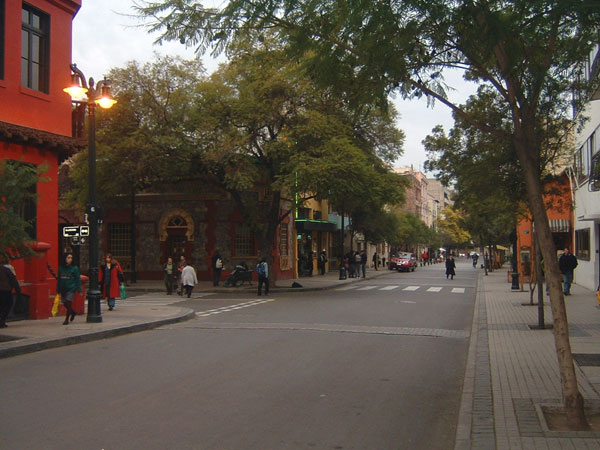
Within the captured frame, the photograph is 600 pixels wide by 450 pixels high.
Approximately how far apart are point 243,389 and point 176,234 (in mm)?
27494

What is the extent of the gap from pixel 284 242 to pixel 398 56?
31388mm

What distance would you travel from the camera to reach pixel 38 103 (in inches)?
645

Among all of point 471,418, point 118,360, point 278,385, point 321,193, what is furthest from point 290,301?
point 471,418

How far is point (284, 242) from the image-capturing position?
3812 centimetres

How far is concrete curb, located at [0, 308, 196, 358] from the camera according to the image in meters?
10.9

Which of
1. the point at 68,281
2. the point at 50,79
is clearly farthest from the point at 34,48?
the point at 68,281

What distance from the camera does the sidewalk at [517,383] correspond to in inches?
221

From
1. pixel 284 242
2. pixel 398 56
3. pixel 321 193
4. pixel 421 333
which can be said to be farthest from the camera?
pixel 284 242

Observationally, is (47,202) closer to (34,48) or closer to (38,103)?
(38,103)

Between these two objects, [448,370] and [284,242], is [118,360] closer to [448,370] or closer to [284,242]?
[448,370]

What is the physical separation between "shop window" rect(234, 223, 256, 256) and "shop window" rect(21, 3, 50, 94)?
18208 mm

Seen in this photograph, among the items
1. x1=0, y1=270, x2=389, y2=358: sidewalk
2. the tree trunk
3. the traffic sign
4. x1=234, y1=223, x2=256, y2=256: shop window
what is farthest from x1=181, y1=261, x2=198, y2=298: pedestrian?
the tree trunk

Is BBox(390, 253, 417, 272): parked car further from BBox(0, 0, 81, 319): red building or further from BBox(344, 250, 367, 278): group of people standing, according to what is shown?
BBox(0, 0, 81, 319): red building

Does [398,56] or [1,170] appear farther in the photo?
[1,170]
